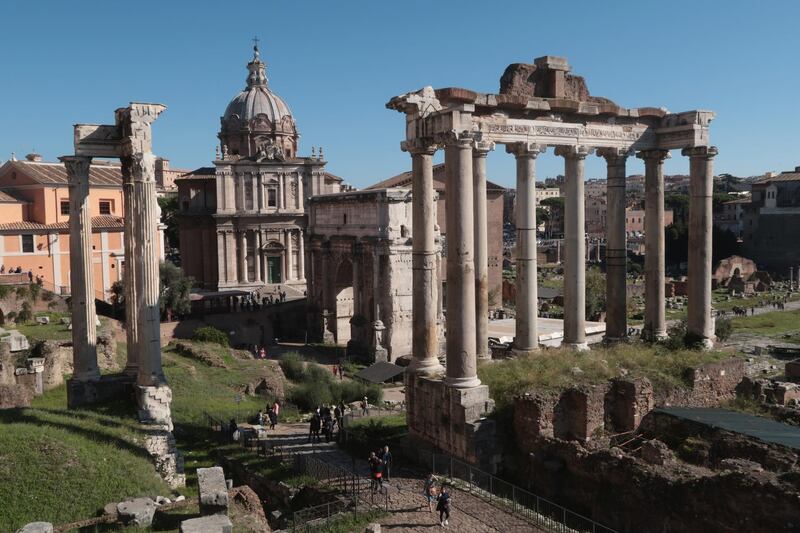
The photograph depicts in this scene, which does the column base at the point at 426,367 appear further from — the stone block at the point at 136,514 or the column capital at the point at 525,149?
the stone block at the point at 136,514

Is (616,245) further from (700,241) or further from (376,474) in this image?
(376,474)

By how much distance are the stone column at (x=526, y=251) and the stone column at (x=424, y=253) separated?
110 inches

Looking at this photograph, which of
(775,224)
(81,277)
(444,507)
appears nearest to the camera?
(444,507)

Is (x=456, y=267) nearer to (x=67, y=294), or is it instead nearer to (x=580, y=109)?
(x=580, y=109)

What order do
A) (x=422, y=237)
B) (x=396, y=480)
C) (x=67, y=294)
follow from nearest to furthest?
(x=396, y=480) → (x=422, y=237) → (x=67, y=294)

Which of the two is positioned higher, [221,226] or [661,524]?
[221,226]


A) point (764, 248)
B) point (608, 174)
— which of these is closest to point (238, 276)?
point (608, 174)

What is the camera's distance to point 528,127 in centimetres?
1716

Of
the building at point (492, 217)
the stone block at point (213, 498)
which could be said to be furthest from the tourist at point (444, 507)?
the building at point (492, 217)

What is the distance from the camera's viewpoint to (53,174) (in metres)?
40.6

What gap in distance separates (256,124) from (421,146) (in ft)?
132

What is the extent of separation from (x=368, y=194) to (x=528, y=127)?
2111 cm

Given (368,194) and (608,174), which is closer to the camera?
(608,174)

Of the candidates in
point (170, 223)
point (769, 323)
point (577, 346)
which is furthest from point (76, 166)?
point (170, 223)
